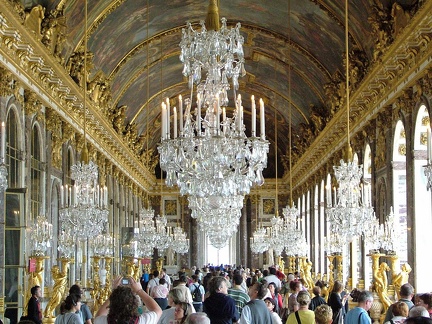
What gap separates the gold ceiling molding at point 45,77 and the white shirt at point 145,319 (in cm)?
991

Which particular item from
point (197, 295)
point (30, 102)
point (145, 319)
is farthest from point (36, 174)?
point (145, 319)

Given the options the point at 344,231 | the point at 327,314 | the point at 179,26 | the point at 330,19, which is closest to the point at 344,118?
the point at 330,19

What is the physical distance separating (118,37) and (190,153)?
55.6 ft

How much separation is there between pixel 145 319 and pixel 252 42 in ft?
92.1

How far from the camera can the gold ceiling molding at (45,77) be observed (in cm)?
1650

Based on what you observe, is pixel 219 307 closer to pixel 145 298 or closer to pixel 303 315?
pixel 303 315

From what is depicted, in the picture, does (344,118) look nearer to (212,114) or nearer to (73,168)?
(73,168)

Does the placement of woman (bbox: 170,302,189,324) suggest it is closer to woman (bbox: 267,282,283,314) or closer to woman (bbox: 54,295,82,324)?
woman (bbox: 54,295,82,324)

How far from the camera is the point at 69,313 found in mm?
9352

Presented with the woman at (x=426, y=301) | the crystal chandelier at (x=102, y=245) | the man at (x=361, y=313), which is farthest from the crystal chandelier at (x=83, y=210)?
the woman at (x=426, y=301)

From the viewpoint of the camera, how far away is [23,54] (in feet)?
59.0

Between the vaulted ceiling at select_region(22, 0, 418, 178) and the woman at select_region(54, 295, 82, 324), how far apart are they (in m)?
12.2

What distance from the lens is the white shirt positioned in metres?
6.34

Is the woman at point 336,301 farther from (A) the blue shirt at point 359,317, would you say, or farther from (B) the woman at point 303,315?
(A) the blue shirt at point 359,317
